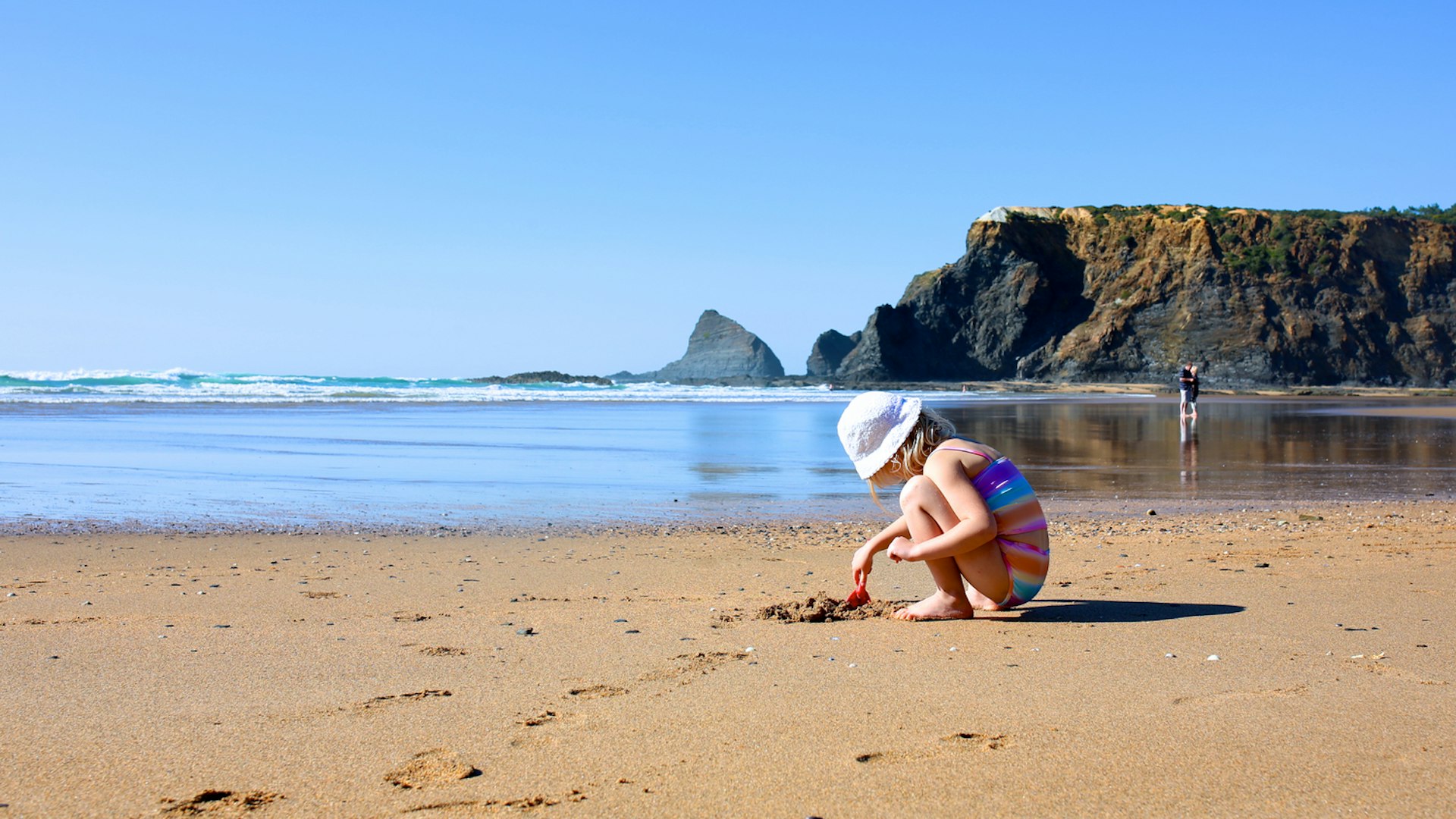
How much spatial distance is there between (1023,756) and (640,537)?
4.63 m

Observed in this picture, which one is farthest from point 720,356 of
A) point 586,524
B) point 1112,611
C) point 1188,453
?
point 1112,611

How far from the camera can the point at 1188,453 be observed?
46.8 feet

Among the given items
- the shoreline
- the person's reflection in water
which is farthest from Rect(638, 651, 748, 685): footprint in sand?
the person's reflection in water

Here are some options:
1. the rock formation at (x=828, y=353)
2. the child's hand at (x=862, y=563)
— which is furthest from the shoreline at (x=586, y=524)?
the rock formation at (x=828, y=353)

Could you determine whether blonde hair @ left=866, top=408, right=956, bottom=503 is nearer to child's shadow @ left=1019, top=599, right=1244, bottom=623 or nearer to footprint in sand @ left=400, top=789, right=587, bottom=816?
child's shadow @ left=1019, top=599, right=1244, bottom=623

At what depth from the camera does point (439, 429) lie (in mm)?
19812

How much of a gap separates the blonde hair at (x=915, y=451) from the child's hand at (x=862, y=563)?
0.23 meters

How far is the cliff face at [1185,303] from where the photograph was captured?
65.0 m

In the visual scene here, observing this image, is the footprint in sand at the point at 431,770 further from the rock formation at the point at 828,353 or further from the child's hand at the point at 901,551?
the rock formation at the point at 828,353

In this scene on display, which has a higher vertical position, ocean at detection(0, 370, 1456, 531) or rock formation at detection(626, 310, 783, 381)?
rock formation at detection(626, 310, 783, 381)

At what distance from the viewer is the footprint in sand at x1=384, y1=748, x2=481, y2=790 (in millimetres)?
2379

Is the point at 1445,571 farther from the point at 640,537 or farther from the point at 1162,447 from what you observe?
the point at 1162,447

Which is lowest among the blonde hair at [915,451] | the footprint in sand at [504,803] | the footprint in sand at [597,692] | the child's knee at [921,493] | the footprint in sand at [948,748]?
the footprint in sand at [597,692]

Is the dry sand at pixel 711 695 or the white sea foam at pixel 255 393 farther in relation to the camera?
the white sea foam at pixel 255 393
